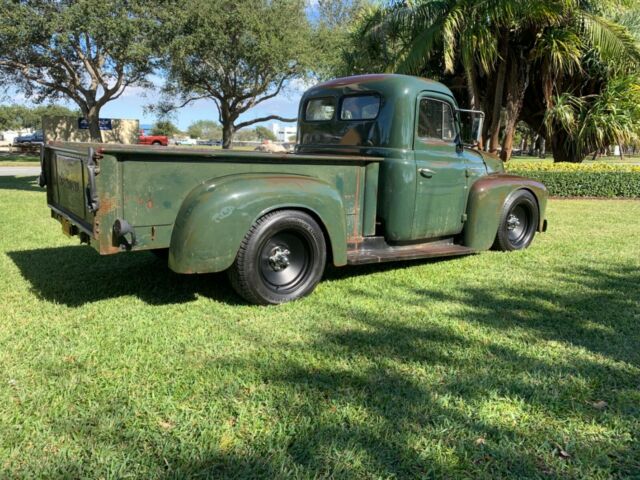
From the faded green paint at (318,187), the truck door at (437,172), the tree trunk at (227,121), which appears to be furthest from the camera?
the tree trunk at (227,121)

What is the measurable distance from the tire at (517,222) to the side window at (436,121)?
119 centimetres

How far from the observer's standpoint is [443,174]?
5.18 m

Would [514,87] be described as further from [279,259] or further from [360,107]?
[279,259]

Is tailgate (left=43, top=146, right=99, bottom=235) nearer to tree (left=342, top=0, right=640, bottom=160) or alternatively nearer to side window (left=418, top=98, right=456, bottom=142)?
side window (left=418, top=98, right=456, bottom=142)

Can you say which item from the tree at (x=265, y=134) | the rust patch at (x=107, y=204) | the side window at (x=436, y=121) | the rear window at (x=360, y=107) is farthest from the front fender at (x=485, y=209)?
the tree at (x=265, y=134)

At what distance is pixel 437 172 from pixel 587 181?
9178mm

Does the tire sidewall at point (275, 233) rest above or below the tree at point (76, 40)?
below

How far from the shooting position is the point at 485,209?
5.60 m

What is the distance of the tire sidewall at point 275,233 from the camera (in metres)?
3.85

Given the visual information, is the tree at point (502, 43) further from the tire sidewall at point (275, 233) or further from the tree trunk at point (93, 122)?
the tree trunk at point (93, 122)

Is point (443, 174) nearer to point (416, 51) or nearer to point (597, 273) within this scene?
point (597, 273)

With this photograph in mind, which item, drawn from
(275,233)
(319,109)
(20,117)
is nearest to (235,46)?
(319,109)

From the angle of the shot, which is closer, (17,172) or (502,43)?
(502,43)

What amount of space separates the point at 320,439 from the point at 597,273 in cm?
412
